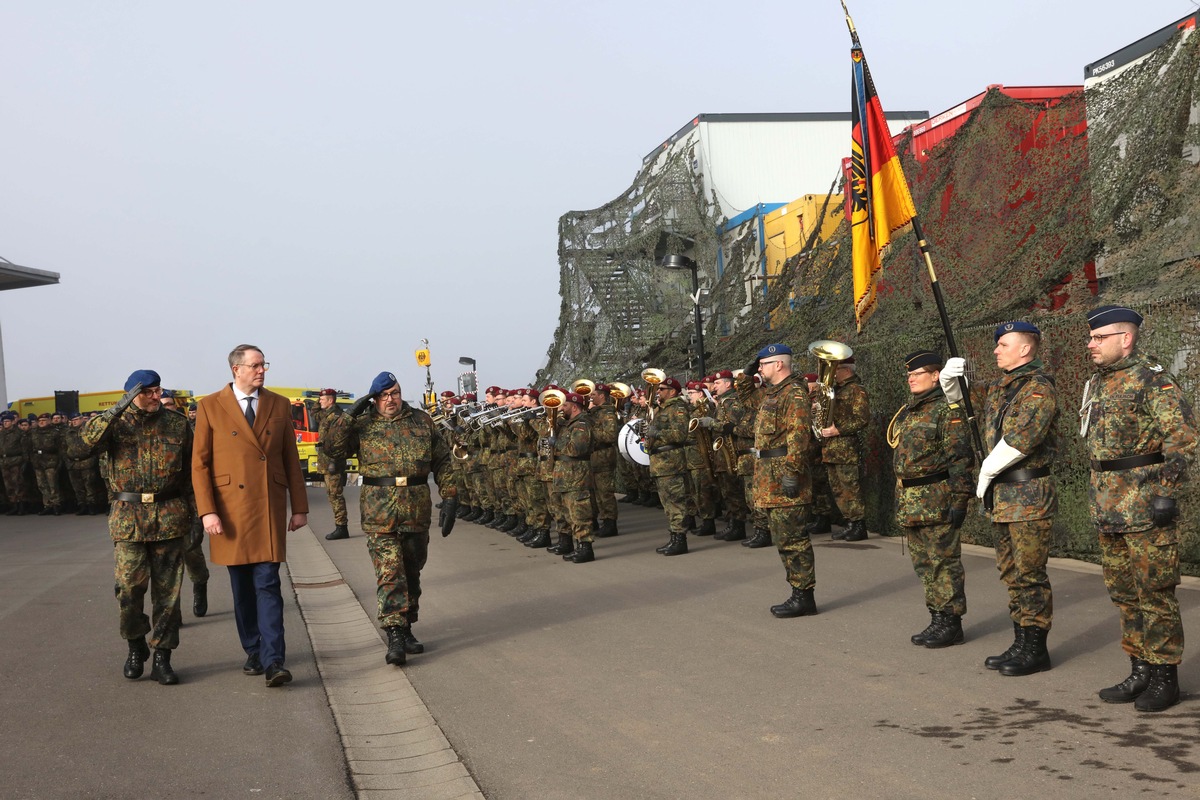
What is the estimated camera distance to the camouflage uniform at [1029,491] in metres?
6.19

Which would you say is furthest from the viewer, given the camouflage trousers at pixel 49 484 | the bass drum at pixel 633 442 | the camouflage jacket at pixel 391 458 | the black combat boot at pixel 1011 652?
the camouflage trousers at pixel 49 484

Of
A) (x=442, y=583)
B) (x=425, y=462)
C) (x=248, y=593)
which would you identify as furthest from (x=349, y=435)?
(x=442, y=583)

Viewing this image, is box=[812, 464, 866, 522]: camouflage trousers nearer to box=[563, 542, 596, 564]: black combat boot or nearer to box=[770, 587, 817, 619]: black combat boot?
box=[563, 542, 596, 564]: black combat boot

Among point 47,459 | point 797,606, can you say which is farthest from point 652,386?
point 47,459

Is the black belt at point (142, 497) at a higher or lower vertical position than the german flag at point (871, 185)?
lower

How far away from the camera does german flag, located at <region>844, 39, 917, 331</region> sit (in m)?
9.91

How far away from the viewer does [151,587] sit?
7344 millimetres

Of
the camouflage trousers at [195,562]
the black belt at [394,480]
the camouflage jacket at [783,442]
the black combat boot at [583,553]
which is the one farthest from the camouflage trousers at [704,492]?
the black belt at [394,480]

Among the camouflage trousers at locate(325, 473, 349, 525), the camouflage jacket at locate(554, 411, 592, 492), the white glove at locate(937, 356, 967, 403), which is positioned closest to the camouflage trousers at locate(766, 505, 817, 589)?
the white glove at locate(937, 356, 967, 403)

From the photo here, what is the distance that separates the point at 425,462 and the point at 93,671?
8.60 ft

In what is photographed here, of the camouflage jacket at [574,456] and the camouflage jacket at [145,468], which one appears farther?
the camouflage jacket at [574,456]

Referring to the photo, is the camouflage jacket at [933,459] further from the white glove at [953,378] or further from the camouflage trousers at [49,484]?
the camouflage trousers at [49,484]

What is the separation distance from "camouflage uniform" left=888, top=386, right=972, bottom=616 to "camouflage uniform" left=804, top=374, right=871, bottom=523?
204 inches

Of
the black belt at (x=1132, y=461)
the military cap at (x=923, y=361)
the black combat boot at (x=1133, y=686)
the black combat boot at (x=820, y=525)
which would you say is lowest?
the black combat boot at (x=820, y=525)
